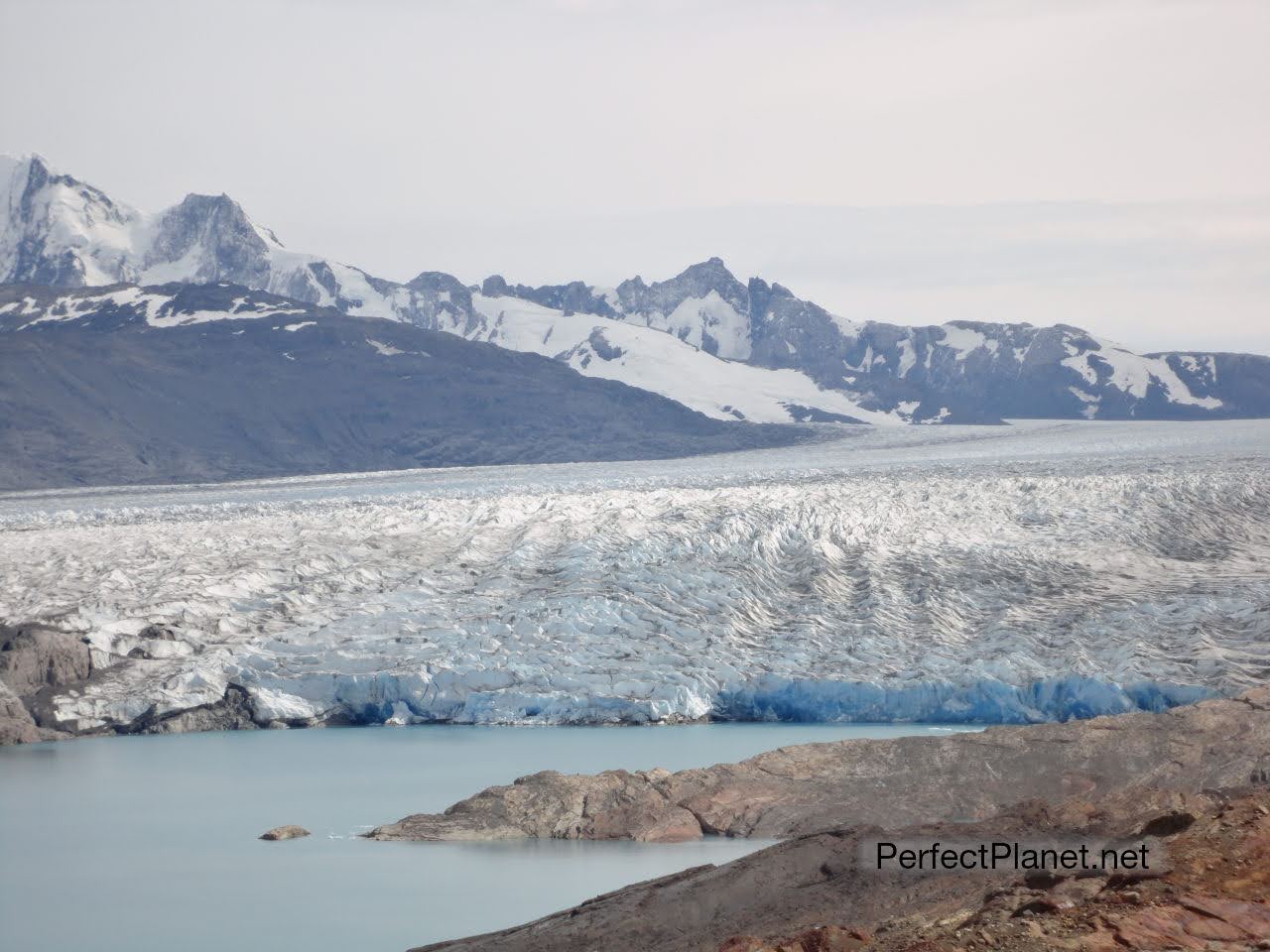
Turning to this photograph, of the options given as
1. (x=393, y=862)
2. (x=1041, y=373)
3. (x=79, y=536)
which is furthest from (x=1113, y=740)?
(x=1041, y=373)

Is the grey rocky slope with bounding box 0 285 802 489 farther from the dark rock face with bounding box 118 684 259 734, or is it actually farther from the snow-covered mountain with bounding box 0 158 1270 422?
the dark rock face with bounding box 118 684 259 734

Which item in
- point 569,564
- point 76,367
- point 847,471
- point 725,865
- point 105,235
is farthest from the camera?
point 105,235

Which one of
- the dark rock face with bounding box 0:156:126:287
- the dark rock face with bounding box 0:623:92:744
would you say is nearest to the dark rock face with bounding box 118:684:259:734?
the dark rock face with bounding box 0:623:92:744

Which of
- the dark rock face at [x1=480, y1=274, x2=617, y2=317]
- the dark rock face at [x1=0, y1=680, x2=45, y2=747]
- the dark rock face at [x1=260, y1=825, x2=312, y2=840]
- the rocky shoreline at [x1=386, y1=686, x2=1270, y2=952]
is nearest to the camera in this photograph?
the rocky shoreline at [x1=386, y1=686, x2=1270, y2=952]

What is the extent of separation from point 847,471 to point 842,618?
15004mm

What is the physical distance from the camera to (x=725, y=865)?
1017 centimetres

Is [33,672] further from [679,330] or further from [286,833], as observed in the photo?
[679,330]

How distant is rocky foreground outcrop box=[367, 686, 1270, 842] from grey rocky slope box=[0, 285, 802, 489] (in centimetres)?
5872

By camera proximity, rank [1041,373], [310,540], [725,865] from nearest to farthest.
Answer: [725,865]
[310,540]
[1041,373]

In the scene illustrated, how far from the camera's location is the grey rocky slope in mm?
76375

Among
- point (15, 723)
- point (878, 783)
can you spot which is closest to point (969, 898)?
point (878, 783)

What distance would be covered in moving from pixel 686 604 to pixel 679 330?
12676 centimetres

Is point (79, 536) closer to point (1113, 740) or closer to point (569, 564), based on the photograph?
point (569, 564)

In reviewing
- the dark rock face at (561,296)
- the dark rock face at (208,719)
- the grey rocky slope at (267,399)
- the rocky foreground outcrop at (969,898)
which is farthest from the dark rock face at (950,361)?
the rocky foreground outcrop at (969,898)
